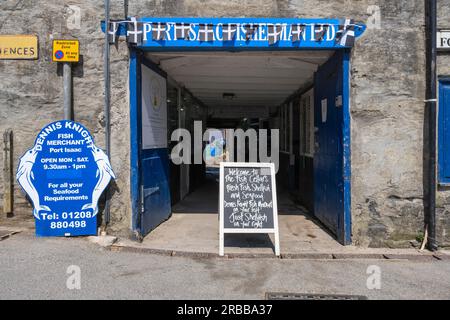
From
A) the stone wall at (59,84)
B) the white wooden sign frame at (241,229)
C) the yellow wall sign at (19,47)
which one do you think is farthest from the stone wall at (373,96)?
the white wooden sign frame at (241,229)

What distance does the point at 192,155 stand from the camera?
10.2m

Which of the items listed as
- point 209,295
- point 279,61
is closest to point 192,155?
point 279,61

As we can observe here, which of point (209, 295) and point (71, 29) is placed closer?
point (209, 295)

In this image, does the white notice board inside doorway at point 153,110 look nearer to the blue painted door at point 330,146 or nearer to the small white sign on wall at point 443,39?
the blue painted door at point 330,146

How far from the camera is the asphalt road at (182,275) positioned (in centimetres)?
354

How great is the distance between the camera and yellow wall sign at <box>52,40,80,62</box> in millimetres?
4922

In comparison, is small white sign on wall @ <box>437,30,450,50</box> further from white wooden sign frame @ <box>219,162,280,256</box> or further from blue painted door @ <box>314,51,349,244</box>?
white wooden sign frame @ <box>219,162,280,256</box>

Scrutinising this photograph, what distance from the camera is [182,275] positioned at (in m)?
3.98

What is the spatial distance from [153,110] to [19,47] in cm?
200

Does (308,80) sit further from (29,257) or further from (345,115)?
(29,257)

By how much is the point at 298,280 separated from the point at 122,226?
246 centimetres

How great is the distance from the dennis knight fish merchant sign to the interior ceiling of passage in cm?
166
